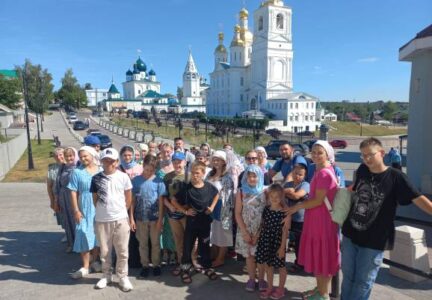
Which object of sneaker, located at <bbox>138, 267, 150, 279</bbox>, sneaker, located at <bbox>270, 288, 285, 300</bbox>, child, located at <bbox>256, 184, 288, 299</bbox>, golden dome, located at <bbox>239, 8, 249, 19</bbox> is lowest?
sneaker, located at <bbox>138, 267, 150, 279</bbox>

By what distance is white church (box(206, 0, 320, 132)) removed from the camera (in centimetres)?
6159

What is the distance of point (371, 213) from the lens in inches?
113

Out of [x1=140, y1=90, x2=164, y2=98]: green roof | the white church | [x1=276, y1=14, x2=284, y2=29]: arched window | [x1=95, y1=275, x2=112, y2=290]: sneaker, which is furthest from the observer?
[x1=140, y1=90, x2=164, y2=98]: green roof

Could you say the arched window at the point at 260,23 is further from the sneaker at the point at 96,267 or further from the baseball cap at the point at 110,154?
the sneaker at the point at 96,267

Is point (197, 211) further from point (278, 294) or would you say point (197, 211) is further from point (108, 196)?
point (278, 294)

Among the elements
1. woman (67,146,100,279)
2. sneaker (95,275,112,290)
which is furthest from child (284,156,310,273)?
woman (67,146,100,279)

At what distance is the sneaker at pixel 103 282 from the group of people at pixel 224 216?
0.04 ft

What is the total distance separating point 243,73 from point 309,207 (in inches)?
3094

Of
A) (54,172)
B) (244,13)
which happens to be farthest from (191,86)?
(54,172)

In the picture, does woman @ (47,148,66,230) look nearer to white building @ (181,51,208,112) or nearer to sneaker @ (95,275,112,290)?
sneaker @ (95,275,112,290)

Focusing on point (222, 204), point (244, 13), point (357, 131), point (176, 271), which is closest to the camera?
point (222, 204)

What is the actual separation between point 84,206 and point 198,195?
5.14 feet

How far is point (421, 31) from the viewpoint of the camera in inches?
392

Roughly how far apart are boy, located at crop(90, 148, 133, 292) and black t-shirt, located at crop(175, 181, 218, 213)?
0.70 m
